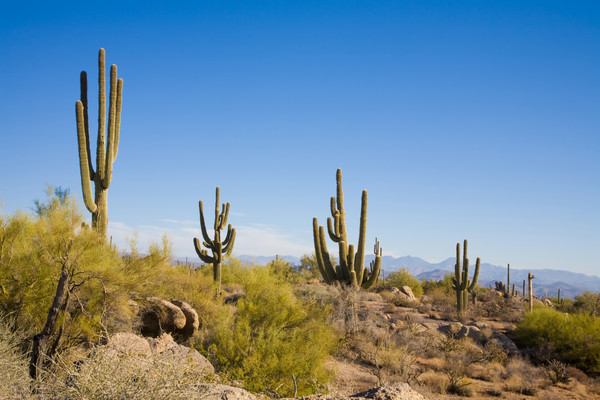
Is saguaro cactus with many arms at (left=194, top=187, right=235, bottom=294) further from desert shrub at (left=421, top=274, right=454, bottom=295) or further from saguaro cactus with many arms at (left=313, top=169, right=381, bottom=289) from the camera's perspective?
desert shrub at (left=421, top=274, right=454, bottom=295)

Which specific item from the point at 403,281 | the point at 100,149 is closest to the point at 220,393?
the point at 100,149

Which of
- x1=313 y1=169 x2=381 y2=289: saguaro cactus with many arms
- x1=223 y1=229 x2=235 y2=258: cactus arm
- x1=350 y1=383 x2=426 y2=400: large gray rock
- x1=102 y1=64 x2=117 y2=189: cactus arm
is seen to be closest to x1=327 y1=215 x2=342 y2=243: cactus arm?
x1=313 y1=169 x2=381 y2=289: saguaro cactus with many arms

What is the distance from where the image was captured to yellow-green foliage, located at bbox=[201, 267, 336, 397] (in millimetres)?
8547

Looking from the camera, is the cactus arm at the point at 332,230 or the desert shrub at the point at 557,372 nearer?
the desert shrub at the point at 557,372

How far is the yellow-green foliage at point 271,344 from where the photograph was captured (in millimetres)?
8547

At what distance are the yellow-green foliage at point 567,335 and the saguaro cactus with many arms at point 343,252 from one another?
581cm

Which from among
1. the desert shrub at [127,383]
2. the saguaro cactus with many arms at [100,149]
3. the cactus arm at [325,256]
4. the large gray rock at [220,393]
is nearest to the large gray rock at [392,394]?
the large gray rock at [220,393]

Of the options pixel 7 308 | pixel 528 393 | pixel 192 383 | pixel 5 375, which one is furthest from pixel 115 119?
pixel 528 393

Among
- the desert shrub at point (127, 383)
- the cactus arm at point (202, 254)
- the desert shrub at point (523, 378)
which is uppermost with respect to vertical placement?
the cactus arm at point (202, 254)

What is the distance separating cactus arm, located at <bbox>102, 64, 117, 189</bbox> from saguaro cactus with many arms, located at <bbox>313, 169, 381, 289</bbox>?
8519mm

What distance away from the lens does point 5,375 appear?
5922 millimetres

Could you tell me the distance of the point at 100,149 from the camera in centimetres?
1283

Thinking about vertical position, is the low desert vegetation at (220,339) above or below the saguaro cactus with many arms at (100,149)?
below

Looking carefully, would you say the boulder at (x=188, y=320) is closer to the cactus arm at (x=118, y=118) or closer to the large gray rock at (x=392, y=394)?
the cactus arm at (x=118, y=118)
